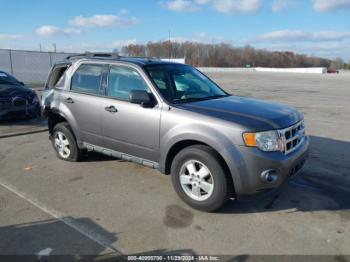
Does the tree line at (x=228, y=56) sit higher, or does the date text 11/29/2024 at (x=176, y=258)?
the tree line at (x=228, y=56)

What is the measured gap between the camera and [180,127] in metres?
4.24

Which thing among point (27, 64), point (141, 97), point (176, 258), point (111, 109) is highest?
point (27, 64)

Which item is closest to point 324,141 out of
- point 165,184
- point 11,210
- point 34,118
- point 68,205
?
point 165,184

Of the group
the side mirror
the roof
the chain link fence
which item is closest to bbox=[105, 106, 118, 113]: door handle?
the side mirror

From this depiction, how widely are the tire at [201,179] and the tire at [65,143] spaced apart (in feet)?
7.67

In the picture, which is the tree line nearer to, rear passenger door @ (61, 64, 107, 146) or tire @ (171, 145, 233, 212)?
rear passenger door @ (61, 64, 107, 146)

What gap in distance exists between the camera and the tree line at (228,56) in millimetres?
99500

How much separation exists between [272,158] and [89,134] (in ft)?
9.89

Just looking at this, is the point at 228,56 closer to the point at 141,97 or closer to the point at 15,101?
the point at 15,101

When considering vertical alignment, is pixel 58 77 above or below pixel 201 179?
above

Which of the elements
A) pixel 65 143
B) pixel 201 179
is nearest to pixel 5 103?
pixel 65 143

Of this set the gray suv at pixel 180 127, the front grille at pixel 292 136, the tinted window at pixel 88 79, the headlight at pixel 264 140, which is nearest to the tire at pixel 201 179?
the gray suv at pixel 180 127

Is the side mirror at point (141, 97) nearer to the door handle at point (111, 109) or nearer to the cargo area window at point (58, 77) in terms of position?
the door handle at point (111, 109)

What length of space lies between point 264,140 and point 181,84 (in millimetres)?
1739
